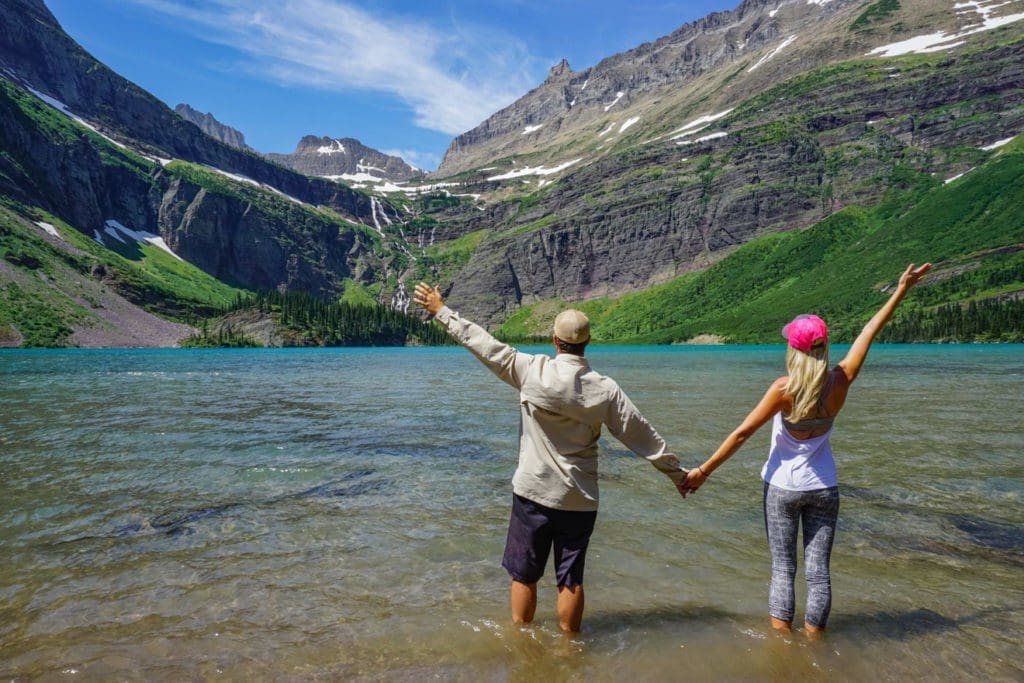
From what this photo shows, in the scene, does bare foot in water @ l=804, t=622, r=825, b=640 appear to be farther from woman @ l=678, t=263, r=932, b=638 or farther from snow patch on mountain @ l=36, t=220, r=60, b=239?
snow patch on mountain @ l=36, t=220, r=60, b=239

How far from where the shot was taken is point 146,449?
15805 mm

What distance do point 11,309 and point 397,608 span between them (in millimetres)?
168678

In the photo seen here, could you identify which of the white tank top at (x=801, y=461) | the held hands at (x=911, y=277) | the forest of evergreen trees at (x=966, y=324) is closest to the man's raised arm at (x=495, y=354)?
the white tank top at (x=801, y=461)

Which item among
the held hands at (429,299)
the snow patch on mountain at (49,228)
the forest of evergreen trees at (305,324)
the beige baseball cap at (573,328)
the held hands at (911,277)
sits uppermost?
the snow patch on mountain at (49,228)

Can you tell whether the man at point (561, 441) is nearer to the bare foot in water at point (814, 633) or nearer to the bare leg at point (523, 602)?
the bare leg at point (523, 602)

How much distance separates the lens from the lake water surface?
5512mm

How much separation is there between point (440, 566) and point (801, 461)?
498 cm

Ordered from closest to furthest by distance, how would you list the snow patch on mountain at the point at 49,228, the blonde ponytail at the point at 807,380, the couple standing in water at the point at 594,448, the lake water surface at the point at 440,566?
1. the blonde ponytail at the point at 807,380
2. the couple standing in water at the point at 594,448
3. the lake water surface at the point at 440,566
4. the snow patch on mountain at the point at 49,228

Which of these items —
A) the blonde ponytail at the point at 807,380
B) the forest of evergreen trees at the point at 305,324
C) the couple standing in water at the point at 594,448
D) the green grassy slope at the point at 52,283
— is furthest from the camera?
the forest of evergreen trees at the point at 305,324

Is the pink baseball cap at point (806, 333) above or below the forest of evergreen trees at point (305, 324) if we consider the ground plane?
above

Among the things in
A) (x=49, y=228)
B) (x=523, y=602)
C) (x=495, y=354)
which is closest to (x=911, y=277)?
(x=495, y=354)

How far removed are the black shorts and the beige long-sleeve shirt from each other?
0.14 meters

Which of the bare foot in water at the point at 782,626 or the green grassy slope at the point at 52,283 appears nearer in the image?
the bare foot in water at the point at 782,626

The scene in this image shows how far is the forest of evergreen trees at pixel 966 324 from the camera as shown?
130375 millimetres
